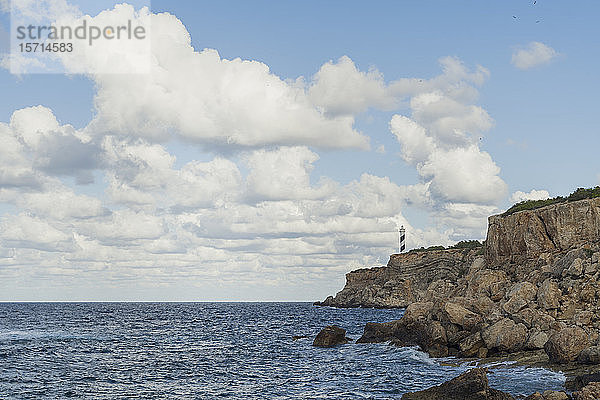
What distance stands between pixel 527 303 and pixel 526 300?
1824 millimetres

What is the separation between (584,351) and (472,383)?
1001 cm

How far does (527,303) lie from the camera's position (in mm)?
48250

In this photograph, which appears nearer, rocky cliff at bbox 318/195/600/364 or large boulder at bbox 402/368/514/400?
large boulder at bbox 402/368/514/400

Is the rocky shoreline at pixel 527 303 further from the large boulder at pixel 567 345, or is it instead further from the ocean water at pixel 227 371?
the ocean water at pixel 227 371

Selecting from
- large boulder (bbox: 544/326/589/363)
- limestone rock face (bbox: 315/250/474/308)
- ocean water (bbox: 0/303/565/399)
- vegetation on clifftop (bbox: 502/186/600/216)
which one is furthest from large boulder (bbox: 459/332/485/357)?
limestone rock face (bbox: 315/250/474/308)

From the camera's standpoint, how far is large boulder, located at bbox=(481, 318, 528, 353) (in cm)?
4128

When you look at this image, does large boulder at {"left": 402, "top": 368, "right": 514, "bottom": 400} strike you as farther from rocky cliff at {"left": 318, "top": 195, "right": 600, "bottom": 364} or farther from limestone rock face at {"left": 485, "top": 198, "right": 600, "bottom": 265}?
limestone rock face at {"left": 485, "top": 198, "right": 600, "bottom": 265}

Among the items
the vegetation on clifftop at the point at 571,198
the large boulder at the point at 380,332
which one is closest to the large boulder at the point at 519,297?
the large boulder at the point at 380,332

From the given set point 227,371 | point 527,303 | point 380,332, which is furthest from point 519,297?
point 227,371

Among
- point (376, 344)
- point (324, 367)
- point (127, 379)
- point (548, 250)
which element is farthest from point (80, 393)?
point (548, 250)

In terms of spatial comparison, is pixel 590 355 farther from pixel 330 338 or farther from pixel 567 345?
pixel 330 338

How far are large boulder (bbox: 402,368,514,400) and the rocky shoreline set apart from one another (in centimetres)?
791

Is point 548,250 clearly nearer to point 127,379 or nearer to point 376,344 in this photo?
point 376,344

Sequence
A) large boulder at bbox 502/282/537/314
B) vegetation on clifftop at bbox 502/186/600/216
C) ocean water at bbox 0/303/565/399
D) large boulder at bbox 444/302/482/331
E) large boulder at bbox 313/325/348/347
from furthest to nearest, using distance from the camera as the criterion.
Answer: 1. vegetation on clifftop at bbox 502/186/600/216
2. large boulder at bbox 313/325/348/347
3. large boulder at bbox 444/302/482/331
4. large boulder at bbox 502/282/537/314
5. ocean water at bbox 0/303/565/399
